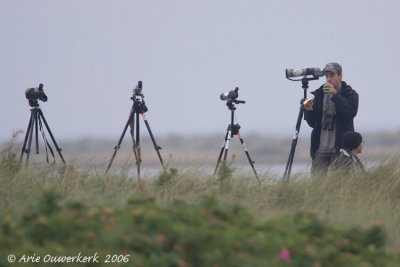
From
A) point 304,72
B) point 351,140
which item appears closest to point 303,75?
point 304,72

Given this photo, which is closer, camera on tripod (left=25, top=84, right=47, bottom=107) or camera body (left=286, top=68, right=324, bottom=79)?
camera body (left=286, top=68, right=324, bottom=79)

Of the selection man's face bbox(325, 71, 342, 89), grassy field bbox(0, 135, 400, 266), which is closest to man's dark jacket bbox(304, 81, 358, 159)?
man's face bbox(325, 71, 342, 89)

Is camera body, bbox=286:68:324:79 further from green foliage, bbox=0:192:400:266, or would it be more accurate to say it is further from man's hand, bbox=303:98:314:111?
green foliage, bbox=0:192:400:266

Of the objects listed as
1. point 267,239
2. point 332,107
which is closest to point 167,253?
point 267,239

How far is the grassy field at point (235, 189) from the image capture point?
6.57 meters

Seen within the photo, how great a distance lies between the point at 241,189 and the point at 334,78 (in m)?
2.33

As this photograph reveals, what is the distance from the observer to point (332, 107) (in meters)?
8.60

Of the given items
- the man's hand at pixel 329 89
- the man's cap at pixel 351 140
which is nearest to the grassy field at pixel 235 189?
the man's cap at pixel 351 140

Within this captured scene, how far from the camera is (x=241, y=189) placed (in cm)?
724

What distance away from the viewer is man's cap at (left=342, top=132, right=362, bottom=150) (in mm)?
8078

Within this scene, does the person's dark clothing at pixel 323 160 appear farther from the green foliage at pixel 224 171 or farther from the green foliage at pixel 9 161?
the green foliage at pixel 9 161

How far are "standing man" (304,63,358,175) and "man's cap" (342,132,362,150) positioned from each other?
0.32 m

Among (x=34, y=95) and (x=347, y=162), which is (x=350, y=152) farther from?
(x=34, y=95)

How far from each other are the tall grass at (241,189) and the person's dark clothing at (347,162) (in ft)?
0.67
